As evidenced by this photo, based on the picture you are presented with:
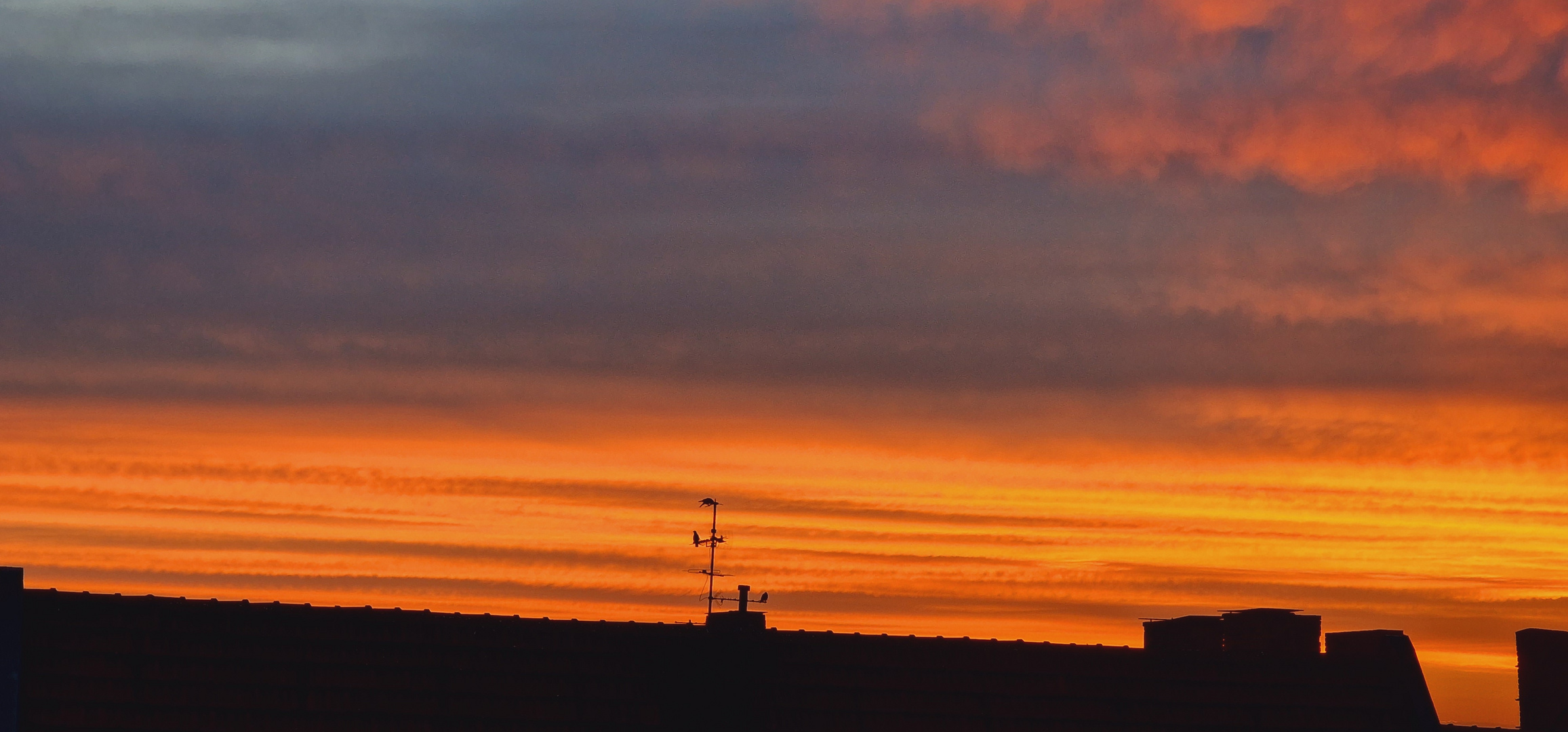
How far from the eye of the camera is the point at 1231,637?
1774 inches

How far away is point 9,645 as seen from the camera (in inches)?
1246

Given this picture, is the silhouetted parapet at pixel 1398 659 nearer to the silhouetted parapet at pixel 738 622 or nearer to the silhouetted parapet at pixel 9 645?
the silhouetted parapet at pixel 738 622

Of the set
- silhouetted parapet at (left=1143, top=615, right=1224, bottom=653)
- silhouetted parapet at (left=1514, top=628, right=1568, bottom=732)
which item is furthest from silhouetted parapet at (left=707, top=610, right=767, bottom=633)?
silhouetted parapet at (left=1514, top=628, right=1568, bottom=732)

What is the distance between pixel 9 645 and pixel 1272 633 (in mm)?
26618

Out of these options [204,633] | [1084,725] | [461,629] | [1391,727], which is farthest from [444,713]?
[1391,727]

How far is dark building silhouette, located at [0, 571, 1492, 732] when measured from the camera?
107 feet

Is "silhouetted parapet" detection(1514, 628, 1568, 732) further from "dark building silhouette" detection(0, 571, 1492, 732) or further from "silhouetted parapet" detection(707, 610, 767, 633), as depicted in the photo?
"silhouetted parapet" detection(707, 610, 767, 633)

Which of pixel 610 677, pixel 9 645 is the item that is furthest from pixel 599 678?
pixel 9 645

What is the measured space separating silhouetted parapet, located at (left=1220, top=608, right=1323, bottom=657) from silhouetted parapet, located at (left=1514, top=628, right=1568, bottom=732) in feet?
19.0

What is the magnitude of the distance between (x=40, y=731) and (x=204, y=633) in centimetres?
315

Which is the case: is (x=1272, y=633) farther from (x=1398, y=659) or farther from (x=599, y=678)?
(x=599, y=678)

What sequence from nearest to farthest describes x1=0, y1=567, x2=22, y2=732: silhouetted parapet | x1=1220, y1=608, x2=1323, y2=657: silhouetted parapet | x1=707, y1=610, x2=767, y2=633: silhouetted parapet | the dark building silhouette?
x1=0, y1=567, x2=22, y2=732: silhouetted parapet, the dark building silhouette, x1=707, y1=610, x2=767, y2=633: silhouetted parapet, x1=1220, y1=608, x2=1323, y2=657: silhouetted parapet

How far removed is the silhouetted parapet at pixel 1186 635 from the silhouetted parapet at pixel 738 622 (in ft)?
37.7

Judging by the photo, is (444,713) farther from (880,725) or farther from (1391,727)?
(1391,727)
